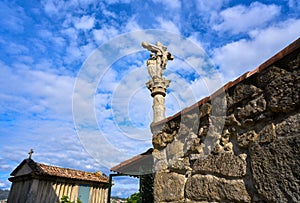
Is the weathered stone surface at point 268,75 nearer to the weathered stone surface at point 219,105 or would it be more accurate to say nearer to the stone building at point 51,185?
Result: the weathered stone surface at point 219,105

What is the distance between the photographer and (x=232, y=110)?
1.64 m

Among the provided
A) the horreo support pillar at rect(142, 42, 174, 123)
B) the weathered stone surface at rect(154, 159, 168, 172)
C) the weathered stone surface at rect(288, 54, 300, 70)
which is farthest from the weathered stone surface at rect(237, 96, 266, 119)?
the horreo support pillar at rect(142, 42, 174, 123)

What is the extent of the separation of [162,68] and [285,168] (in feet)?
14.5

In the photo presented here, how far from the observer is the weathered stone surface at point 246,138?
4.78ft

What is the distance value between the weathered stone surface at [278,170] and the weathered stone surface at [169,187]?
78 cm

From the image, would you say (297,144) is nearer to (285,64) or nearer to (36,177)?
(285,64)

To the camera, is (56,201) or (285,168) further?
(56,201)

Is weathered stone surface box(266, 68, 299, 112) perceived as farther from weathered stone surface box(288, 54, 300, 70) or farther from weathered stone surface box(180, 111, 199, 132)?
weathered stone surface box(180, 111, 199, 132)

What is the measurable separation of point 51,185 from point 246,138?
7823 millimetres

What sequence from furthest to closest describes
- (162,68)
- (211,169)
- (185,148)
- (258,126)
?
1. (162,68)
2. (185,148)
3. (211,169)
4. (258,126)

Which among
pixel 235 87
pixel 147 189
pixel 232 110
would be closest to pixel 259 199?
pixel 232 110

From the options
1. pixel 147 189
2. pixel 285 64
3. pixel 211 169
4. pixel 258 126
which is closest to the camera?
pixel 285 64

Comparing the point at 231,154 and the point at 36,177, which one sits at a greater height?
the point at 36,177

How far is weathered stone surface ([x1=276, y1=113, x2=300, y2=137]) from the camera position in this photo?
119 cm
